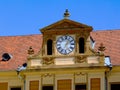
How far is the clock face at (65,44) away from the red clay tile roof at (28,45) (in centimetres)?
294

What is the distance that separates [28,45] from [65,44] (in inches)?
229

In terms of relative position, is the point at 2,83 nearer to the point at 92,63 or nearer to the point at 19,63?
the point at 19,63

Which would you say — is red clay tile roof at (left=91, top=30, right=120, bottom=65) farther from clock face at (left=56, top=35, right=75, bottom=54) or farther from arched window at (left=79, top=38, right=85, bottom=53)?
clock face at (left=56, top=35, right=75, bottom=54)

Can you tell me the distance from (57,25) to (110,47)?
4747 millimetres

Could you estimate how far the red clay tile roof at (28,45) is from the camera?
171ft

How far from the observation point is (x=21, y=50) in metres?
54.9

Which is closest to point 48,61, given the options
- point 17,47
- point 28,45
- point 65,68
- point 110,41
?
point 65,68

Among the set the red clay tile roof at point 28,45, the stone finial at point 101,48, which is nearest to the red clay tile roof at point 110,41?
the red clay tile roof at point 28,45

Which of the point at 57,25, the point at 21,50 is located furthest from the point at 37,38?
the point at 57,25

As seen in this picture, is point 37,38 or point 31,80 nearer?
Answer: point 31,80

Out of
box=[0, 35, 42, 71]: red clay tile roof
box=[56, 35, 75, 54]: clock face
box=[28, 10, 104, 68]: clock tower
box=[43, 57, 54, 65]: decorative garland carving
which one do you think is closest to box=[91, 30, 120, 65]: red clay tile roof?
box=[28, 10, 104, 68]: clock tower

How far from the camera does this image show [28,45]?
55750mm

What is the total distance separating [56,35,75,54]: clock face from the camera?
50719 millimetres

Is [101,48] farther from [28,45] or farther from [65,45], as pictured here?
[28,45]
